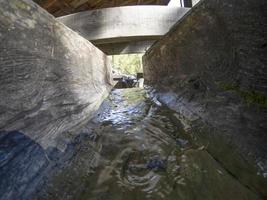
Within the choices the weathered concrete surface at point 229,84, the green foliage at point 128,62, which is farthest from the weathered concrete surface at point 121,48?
the green foliage at point 128,62

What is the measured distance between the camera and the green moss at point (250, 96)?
1.11 metres

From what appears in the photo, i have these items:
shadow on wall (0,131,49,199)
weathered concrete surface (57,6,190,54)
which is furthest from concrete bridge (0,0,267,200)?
weathered concrete surface (57,6,190,54)

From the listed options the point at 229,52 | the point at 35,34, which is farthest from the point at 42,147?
the point at 229,52

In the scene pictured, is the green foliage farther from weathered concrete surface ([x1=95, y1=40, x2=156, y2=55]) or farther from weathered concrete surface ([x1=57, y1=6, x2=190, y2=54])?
weathered concrete surface ([x1=57, y1=6, x2=190, y2=54])

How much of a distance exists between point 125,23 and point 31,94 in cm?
245

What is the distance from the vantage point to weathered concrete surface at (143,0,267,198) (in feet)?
3.48

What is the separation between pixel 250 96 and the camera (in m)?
1.18

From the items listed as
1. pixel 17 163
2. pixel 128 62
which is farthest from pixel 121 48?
pixel 128 62

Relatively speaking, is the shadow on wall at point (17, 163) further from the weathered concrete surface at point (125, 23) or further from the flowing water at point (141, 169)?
the weathered concrete surface at point (125, 23)

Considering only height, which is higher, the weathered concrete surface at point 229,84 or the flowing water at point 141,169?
the weathered concrete surface at point 229,84

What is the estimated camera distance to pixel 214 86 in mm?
1431

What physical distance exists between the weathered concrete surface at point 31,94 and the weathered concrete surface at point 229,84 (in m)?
0.84

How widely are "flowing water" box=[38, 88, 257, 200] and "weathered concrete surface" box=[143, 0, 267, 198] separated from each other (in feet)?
0.28

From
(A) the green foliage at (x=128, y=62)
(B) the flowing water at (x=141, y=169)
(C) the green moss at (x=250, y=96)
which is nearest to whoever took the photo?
(B) the flowing water at (x=141, y=169)
